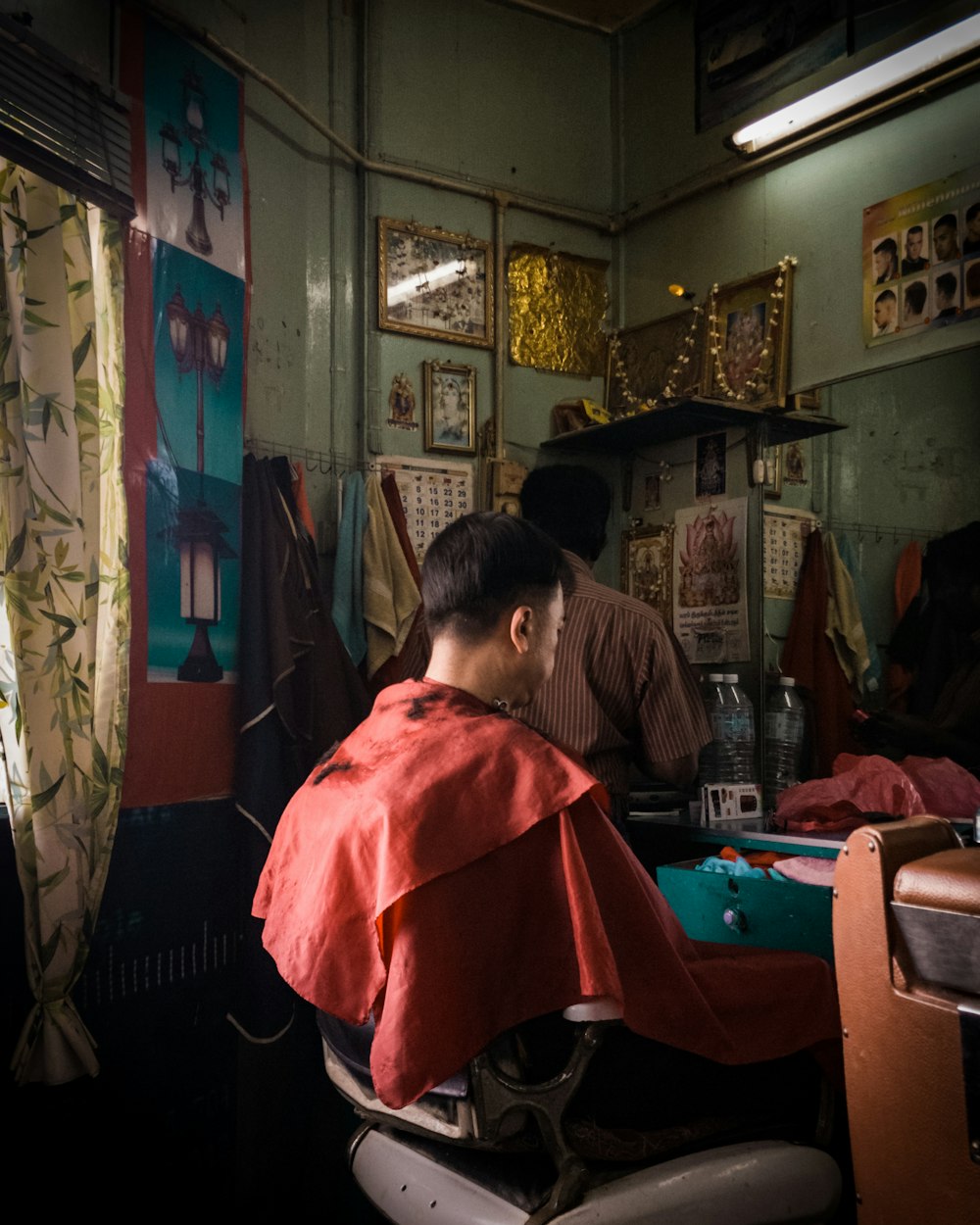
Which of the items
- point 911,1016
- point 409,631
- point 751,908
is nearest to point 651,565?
point 409,631

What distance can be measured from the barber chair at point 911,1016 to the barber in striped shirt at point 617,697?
1.33 meters

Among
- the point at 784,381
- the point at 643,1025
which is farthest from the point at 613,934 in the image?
the point at 784,381

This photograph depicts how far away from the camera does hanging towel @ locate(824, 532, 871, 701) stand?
272 cm

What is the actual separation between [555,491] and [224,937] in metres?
1.44

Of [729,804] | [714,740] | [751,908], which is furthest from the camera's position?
[714,740]

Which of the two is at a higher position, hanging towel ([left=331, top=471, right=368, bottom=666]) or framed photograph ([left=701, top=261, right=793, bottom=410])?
framed photograph ([left=701, top=261, right=793, bottom=410])

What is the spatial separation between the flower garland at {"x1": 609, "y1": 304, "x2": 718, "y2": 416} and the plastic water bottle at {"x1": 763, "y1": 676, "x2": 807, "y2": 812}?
0.93m

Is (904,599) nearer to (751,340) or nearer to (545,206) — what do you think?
(751,340)

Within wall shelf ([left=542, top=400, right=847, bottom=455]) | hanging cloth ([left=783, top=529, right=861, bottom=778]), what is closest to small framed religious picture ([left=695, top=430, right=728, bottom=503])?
wall shelf ([left=542, top=400, right=847, bottom=455])

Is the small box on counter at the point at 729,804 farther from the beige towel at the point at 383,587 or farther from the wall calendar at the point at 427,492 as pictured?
the wall calendar at the point at 427,492

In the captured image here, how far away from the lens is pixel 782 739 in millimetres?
2941

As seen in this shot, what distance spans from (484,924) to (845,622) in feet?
5.75

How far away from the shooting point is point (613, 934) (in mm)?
1411

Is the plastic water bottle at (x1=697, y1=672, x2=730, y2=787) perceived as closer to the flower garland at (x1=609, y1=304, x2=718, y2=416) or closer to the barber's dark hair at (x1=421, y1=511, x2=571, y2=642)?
the flower garland at (x1=609, y1=304, x2=718, y2=416)
